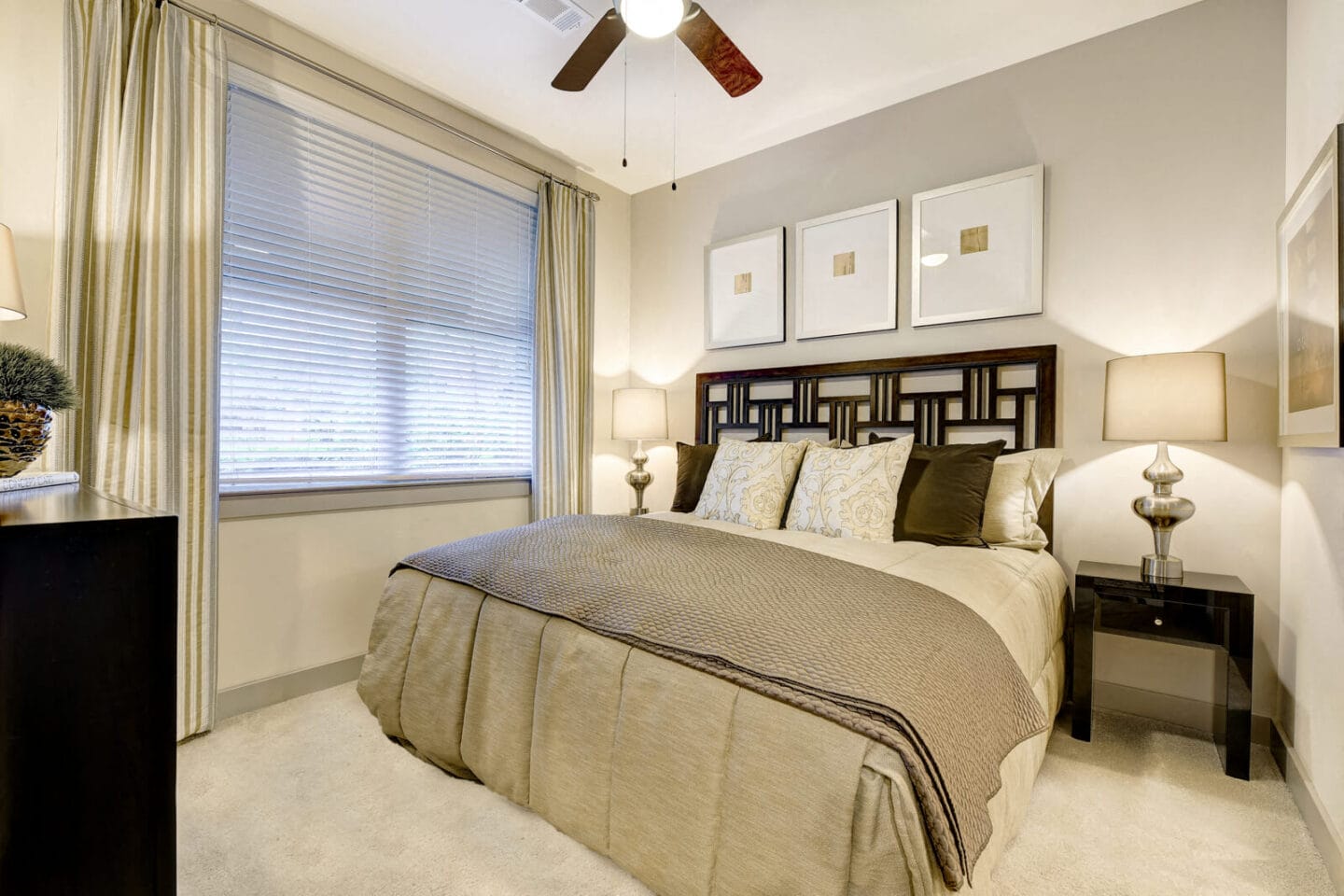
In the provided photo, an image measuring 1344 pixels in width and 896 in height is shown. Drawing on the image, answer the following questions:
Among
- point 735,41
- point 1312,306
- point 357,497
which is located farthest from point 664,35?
point 357,497

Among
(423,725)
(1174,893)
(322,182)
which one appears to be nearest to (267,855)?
(423,725)

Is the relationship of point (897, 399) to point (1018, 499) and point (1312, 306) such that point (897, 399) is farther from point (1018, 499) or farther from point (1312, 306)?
point (1312, 306)

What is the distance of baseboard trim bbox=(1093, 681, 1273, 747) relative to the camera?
2.15 meters

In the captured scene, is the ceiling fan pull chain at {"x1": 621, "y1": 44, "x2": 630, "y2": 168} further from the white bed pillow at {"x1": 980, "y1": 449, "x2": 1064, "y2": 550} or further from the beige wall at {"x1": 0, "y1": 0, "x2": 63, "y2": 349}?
the white bed pillow at {"x1": 980, "y1": 449, "x2": 1064, "y2": 550}

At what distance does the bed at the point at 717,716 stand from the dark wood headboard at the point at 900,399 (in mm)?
30

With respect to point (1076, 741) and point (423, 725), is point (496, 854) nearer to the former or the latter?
point (423, 725)

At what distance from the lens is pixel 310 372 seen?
2602mm

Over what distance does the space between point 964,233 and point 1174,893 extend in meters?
2.50

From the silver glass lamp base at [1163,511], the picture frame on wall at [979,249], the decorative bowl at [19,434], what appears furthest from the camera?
the picture frame on wall at [979,249]

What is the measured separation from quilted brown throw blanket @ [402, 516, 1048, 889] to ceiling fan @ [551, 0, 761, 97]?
1.64 m

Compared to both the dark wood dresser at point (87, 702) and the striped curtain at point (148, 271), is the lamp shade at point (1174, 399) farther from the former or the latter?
the striped curtain at point (148, 271)

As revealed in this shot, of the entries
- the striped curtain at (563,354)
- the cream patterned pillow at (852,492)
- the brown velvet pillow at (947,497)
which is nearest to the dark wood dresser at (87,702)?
the cream patterned pillow at (852,492)

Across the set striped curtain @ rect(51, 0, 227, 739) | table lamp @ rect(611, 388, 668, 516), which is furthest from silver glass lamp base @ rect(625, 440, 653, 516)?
striped curtain @ rect(51, 0, 227, 739)

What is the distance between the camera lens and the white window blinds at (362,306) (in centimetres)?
241
